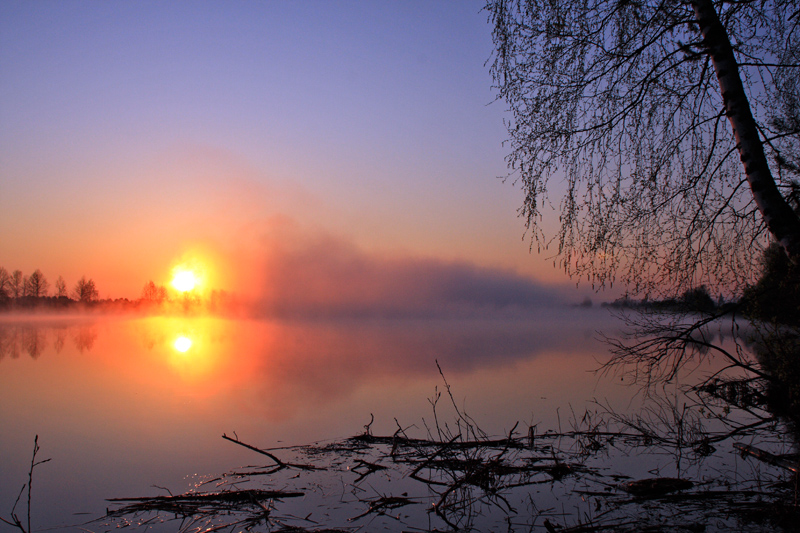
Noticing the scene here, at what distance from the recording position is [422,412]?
1013 cm

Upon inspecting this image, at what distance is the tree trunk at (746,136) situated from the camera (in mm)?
3941

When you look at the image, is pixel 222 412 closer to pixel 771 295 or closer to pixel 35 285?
pixel 771 295

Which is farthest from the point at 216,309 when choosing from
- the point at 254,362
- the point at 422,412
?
the point at 422,412

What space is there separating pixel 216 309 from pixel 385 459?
146745 millimetres

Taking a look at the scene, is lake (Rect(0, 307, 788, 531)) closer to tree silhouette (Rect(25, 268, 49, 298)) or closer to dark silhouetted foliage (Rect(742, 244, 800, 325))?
dark silhouetted foliage (Rect(742, 244, 800, 325))

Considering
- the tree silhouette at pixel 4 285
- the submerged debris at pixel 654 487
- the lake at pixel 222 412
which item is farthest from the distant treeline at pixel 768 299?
the tree silhouette at pixel 4 285

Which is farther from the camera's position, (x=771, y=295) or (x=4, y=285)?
(x=4, y=285)

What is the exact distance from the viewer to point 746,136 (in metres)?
4.08

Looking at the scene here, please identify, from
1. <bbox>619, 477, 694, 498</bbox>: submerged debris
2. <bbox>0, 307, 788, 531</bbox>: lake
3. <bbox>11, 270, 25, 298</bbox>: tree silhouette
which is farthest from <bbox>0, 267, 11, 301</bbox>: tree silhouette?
<bbox>619, 477, 694, 498</bbox>: submerged debris

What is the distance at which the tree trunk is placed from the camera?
3.94m

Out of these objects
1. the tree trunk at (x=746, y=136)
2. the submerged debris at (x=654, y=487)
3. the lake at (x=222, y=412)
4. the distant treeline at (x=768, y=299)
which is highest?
the tree trunk at (x=746, y=136)

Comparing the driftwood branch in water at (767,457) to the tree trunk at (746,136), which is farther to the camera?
the driftwood branch in water at (767,457)

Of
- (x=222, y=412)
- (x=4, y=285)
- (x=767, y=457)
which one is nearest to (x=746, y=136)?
(x=767, y=457)

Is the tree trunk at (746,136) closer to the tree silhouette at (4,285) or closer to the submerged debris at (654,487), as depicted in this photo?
the submerged debris at (654,487)
